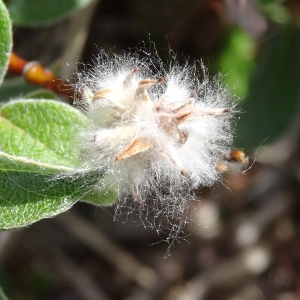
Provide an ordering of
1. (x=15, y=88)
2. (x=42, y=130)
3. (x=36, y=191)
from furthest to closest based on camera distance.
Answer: (x=15, y=88)
(x=42, y=130)
(x=36, y=191)

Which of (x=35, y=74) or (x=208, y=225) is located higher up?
(x=35, y=74)

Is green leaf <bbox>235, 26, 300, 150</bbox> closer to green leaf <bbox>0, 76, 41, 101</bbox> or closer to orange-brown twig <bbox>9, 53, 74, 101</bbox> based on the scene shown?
green leaf <bbox>0, 76, 41, 101</bbox>

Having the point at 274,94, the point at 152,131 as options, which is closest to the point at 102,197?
the point at 152,131

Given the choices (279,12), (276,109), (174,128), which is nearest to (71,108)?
(174,128)

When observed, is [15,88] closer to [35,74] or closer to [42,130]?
[35,74]

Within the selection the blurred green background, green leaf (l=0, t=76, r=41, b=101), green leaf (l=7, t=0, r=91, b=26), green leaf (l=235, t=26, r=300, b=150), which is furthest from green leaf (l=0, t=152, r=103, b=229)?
the blurred green background

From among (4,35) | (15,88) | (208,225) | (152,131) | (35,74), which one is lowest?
(208,225)

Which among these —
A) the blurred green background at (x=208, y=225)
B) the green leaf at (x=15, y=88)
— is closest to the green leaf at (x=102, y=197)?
the green leaf at (x=15, y=88)
